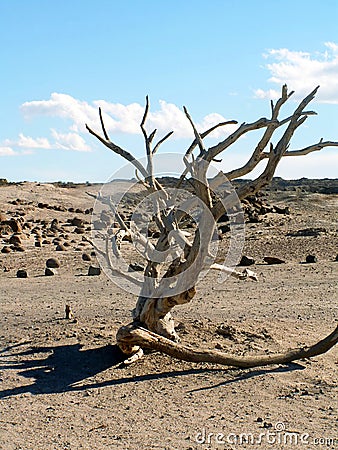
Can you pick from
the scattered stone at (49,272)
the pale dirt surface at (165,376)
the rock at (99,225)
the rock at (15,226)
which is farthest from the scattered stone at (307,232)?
the rock at (15,226)

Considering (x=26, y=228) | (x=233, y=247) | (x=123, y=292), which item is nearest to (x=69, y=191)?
(x=26, y=228)

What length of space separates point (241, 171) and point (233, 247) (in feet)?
30.2

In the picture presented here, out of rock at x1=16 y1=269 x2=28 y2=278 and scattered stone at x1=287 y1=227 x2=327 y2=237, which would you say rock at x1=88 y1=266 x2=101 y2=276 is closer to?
rock at x1=16 y1=269 x2=28 y2=278

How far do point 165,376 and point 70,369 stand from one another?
32.9 inches

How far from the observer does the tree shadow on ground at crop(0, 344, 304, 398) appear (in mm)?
5384

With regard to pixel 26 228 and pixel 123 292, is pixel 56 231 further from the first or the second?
pixel 123 292

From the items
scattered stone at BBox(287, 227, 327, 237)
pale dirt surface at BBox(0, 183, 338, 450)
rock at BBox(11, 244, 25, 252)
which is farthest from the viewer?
scattered stone at BBox(287, 227, 327, 237)

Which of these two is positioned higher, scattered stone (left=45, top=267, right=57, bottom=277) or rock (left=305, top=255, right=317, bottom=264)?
rock (left=305, top=255, right=317, bottom=264)

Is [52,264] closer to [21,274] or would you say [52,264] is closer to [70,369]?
[21,274]

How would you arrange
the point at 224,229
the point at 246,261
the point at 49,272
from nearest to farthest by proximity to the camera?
the point at 49,272
the point at 246,261
the point at 224,229

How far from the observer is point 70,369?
574cm

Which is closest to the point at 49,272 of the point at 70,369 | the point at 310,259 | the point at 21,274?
the point at 21,274

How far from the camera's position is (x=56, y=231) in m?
20.1

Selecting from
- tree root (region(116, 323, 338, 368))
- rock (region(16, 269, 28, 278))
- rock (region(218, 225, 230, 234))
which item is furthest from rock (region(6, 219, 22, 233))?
tree root (region(116, 323, 338, 368))
